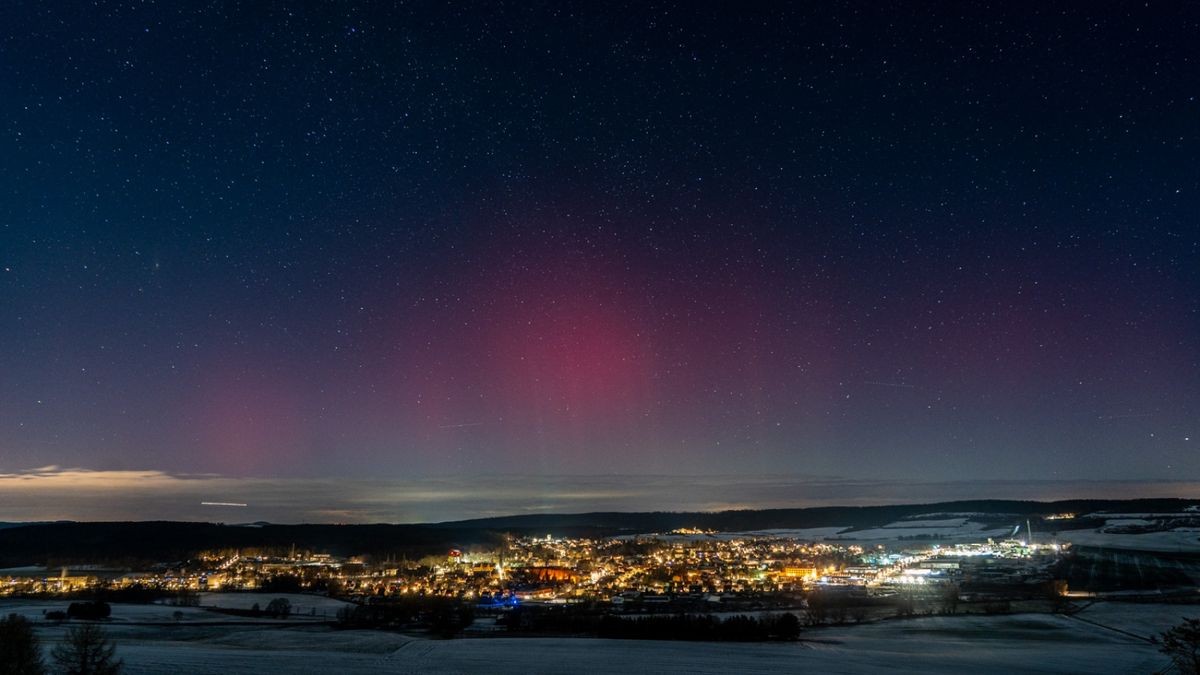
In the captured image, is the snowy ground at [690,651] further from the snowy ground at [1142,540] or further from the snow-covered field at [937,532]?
the snow-covered field at [937,532]

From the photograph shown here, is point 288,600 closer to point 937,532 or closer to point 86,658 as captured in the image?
point 86,658

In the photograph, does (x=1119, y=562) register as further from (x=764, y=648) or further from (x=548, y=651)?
(x=548, y=651)

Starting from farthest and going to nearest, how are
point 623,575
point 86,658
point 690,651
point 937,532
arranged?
point 937,532 → point 623,575 → point 690,651 → point 86,658

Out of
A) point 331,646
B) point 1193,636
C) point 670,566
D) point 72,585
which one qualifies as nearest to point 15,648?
point 331,646

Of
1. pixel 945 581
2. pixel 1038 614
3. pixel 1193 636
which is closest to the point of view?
pixel 1193 636

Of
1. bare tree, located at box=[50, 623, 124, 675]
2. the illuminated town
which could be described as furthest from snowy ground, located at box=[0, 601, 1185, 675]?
the illuminated town

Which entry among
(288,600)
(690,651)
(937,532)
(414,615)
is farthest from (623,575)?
(937,532)

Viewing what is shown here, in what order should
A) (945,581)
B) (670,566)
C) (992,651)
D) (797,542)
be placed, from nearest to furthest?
(992,651) → (945,581) → (670,566) → (797,542)

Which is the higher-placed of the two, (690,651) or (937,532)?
(690,651)

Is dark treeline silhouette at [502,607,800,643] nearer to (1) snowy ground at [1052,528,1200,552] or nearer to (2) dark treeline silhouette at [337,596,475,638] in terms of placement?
(2) dark treeline silhouette at [337,596,475,638]
